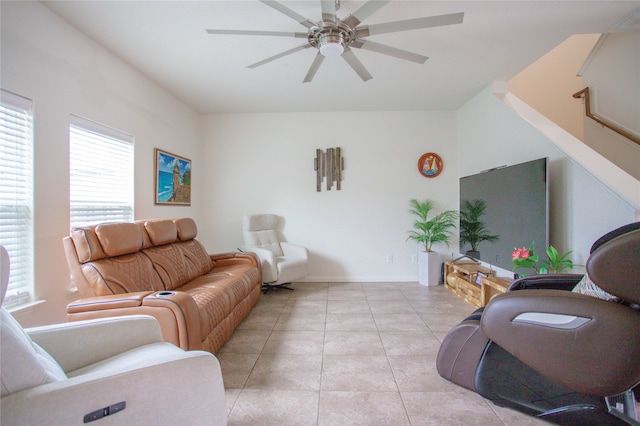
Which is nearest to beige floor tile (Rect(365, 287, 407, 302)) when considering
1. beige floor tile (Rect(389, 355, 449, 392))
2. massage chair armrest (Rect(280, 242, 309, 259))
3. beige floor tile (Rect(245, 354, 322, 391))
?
massage chair armrest (Rect(280, 242, 309, 259))

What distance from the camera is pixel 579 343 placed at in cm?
106

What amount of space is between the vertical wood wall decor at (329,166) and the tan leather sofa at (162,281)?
6.03 feet

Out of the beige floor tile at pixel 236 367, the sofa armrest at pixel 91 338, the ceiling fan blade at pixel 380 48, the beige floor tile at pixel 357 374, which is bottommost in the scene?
the beige floor tile at pixel 236 367

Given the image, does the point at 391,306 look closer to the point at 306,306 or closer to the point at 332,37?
the point at 306,306

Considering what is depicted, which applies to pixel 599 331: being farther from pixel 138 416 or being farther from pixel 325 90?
pixel 325 90

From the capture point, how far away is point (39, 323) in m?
1.96

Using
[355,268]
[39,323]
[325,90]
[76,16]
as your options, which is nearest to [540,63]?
[325,90]

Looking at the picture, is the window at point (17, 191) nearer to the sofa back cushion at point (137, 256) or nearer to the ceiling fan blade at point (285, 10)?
the sofa back cushion at point (137, 256)

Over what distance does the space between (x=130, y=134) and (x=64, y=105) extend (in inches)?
28.4

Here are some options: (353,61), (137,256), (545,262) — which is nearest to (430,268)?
(545,262)

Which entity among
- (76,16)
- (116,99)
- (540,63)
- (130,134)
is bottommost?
(130,134)

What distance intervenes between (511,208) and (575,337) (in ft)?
6.50

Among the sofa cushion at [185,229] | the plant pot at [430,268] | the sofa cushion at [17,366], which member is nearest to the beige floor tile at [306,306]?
the sofa cushion at [185,229]

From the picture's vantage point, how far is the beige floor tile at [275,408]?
146 cm
